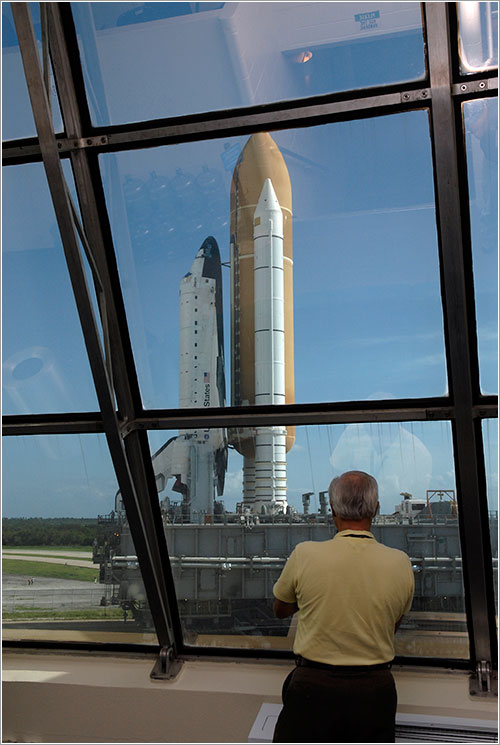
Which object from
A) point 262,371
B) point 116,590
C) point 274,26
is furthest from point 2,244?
point 116,590

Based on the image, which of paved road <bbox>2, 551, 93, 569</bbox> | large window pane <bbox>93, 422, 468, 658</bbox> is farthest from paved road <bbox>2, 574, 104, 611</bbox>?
large window pane <bbox>93, 422, 468, 658</bbox>

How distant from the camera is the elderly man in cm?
213

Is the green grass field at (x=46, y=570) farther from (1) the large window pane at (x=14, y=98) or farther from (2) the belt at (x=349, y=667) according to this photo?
(1) the large window pane at (x=14, y=98)

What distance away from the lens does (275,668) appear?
346 cm

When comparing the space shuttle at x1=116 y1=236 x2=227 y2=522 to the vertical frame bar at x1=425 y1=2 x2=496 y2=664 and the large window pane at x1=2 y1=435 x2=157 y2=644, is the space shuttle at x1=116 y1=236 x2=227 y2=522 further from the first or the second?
the vertical frame bar at x1=425 y1=2 x2=496 y2=664

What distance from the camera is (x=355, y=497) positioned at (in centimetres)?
233

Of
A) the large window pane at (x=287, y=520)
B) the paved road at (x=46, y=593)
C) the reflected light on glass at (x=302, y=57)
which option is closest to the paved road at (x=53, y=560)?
the paved road at (x=46, y=593)

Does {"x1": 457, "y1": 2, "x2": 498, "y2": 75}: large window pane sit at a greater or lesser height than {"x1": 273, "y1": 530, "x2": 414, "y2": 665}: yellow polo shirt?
greater

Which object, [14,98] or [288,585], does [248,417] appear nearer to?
[288,585]

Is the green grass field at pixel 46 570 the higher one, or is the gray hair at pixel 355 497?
the gray hair at pixel 355 497

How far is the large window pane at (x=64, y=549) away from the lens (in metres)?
3.70

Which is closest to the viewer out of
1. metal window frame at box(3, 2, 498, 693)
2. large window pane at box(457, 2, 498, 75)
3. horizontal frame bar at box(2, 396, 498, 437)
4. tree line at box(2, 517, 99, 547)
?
large window pane at box(457, 2, 498, 75)

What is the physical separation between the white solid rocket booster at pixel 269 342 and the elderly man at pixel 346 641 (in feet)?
3.70

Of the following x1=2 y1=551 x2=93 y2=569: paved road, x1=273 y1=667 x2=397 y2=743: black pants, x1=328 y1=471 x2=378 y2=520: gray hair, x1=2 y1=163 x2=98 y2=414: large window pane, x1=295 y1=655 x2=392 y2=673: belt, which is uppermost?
x1=2 y1=163 x2=98 y2=414: large window pane
